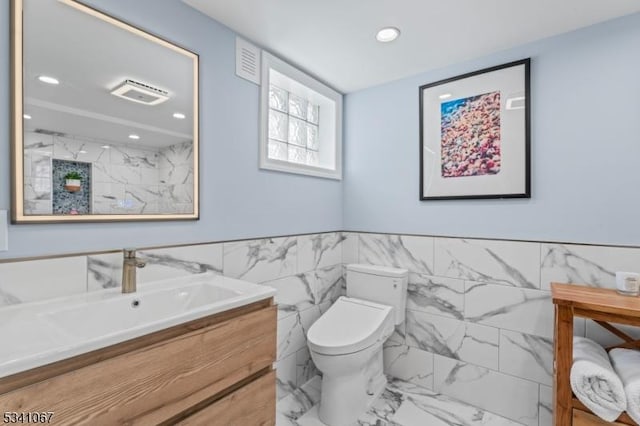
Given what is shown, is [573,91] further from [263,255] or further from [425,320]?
[263,255]

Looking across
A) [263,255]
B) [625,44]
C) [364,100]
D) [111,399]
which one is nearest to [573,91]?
[625,44]

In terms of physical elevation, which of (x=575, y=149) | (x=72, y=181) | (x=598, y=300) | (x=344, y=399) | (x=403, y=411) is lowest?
(x=403, y=411)

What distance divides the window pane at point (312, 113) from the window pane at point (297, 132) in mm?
99

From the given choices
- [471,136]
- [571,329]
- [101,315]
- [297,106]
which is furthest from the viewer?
[297,106]

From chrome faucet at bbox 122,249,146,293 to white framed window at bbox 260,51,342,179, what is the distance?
929 millimetres

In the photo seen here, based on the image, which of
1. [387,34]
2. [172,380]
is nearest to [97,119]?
[172,380]

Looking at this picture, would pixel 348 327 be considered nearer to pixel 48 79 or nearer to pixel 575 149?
pixel 575 149

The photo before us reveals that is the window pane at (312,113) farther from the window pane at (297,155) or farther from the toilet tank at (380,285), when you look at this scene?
the toilet tank at (380,285)

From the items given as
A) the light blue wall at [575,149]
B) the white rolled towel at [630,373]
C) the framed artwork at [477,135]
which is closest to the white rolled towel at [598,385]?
the white rolled towel at [630,373]

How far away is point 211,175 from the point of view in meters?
1.66

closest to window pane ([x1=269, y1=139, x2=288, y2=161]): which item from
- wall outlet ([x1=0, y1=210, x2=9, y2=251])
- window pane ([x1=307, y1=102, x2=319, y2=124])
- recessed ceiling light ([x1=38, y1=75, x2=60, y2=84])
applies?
window pane ([x1=307, y1=102, x2=319, y2=124])

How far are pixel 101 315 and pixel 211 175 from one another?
81cm

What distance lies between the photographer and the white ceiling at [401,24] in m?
1.54

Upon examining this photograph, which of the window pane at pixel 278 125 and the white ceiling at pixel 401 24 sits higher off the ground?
the white ceiling at pixel 401 24
